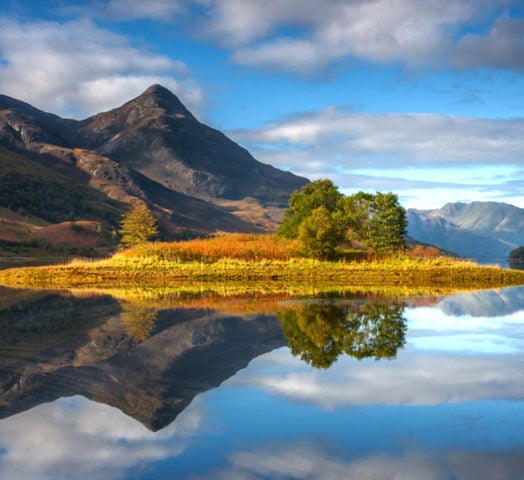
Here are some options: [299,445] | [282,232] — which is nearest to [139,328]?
[299,445]

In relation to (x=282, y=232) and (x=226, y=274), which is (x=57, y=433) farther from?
(x=282, y=232)

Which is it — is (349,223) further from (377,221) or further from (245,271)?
(245,271)

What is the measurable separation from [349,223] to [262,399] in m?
49.7

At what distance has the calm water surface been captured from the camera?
27.9 ft

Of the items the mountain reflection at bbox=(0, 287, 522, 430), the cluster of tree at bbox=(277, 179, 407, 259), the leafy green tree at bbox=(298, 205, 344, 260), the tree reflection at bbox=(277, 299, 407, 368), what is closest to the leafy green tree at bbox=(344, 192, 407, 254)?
the cluster of tree at bbox=(277, 179, 407, 259)

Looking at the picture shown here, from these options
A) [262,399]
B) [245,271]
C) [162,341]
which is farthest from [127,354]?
[245,271]

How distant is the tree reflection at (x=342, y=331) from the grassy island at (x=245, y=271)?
1586 centimetres

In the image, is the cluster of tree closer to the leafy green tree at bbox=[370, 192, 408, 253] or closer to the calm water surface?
the leafy green tree at bbox=[370, 192, 408, 253]

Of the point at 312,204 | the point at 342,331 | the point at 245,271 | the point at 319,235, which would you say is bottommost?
the point at 245,271

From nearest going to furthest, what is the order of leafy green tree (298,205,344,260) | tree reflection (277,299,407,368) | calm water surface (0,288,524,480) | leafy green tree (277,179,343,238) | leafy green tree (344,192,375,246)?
calm water surface (0,288,524,480) → tree reflection (277,299,407,368) → leafy green tree (298,205,344,260) → leafy green tree (344,192,375,246) → leafy green tree (277,179,343,238)

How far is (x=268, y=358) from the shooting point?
15.9 m

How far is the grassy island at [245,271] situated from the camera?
145 feet

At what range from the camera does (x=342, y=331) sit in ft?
64.8

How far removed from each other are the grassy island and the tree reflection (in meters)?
15.9
